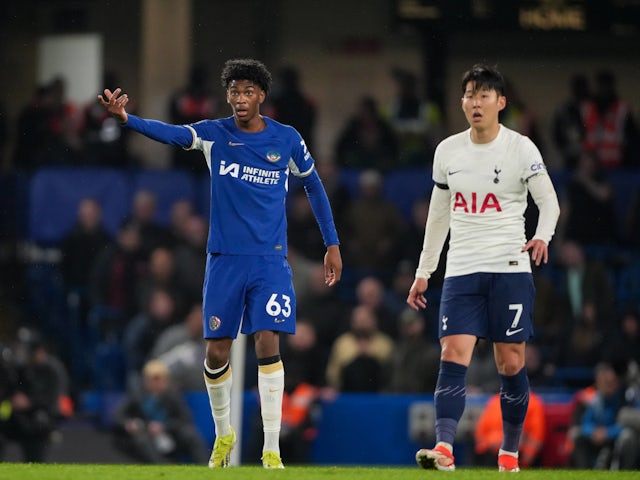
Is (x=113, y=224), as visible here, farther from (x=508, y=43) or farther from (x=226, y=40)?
(x=508, y=43)

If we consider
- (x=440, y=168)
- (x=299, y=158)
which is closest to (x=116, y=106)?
(x=299, y=158)

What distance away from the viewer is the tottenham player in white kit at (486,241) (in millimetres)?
9000

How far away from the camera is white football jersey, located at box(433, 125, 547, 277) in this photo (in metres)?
9.03

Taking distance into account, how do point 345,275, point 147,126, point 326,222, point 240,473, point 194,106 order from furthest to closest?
point 194,106
point 345,275
point 326,222
point 147,126
point 240,473

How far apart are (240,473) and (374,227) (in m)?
10.1

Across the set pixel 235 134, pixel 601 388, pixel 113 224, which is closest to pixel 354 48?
pixel 113 224

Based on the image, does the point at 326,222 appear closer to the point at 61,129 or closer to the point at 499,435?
the point at 499,435

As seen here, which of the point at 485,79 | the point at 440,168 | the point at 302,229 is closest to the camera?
the point at 485,79

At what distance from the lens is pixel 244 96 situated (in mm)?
9172

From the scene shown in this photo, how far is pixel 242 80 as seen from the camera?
9.18m

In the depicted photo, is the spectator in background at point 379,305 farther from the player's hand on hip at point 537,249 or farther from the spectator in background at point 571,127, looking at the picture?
the player's hand on hip at point 537,249

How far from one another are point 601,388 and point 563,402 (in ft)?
1.45

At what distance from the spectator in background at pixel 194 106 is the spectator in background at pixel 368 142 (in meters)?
1.58

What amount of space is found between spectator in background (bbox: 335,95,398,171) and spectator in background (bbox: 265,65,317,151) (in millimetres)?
452
